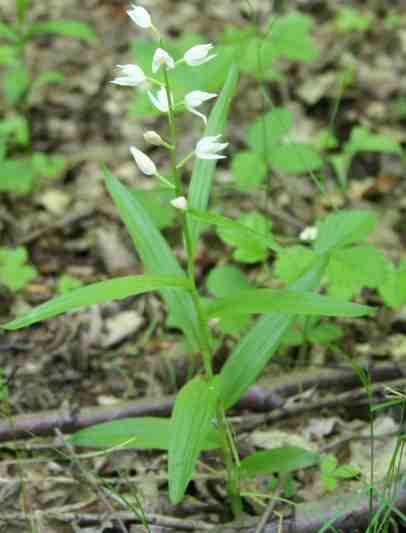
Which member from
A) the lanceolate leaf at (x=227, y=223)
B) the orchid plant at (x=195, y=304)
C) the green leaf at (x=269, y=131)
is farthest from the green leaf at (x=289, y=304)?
the green leaf at (x=269, y=131)

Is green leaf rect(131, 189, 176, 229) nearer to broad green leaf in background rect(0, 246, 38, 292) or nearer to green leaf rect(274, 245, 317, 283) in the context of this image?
broad green leaf in background rect(0, 246, 38, 292)

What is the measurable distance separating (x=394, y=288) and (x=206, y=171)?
0.98 m

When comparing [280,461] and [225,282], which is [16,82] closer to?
[225,282]

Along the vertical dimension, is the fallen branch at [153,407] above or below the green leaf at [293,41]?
below

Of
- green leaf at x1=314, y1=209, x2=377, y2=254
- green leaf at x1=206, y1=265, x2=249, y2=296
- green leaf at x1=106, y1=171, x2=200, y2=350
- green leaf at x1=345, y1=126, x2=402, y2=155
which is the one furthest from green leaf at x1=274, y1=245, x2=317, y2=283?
green leaf at x1=345, y1=126, x2=402, y2=155

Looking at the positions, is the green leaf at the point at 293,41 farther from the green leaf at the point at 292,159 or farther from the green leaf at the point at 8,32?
the green leaf at the point at 8,32

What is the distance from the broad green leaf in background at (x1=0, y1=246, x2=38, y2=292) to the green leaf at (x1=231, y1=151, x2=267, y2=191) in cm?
95

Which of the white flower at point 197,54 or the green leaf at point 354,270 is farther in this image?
the green leaf at point 354,270

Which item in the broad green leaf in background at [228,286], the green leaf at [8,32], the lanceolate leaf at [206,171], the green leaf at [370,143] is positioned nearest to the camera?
the lanceolate leaf at [206,171]

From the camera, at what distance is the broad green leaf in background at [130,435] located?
186cm

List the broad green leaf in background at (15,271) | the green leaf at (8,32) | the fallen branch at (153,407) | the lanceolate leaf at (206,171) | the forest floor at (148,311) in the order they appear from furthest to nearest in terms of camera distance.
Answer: the green leaf at (8,32) < the broad green leaf in background at (15,271) < the fallen branch at (153,407) < the forest floor at (148,311) < the lanceolate leaf at (206,171)

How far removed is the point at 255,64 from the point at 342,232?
1.45 m

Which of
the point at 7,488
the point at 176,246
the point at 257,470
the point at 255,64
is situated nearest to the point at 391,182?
the point at 255,64

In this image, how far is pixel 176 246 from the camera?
338 cm
